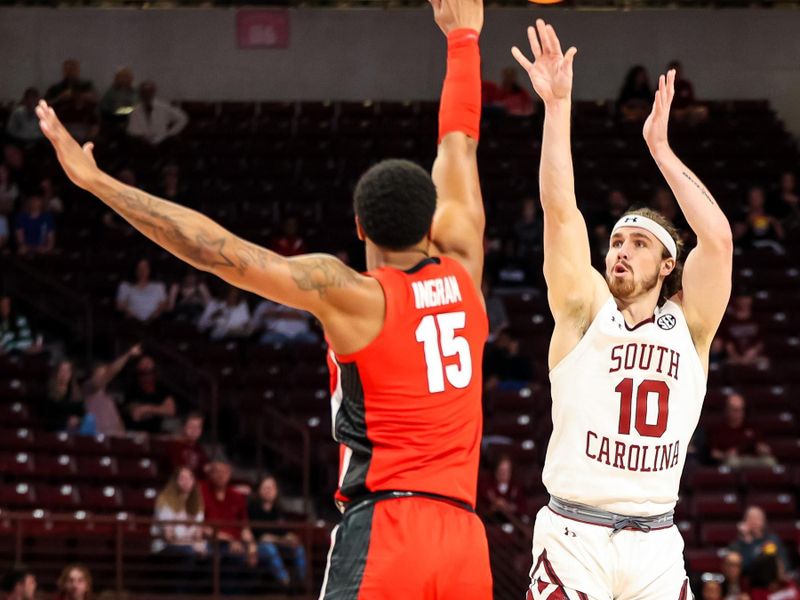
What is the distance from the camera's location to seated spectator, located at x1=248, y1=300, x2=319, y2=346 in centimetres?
1645

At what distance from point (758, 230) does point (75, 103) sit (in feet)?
30.8

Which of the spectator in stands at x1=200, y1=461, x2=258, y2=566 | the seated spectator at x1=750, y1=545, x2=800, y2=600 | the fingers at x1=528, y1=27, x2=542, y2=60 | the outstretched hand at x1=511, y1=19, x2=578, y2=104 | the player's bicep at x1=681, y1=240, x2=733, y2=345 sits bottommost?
the seated spectator at x1=750, y1=545, x2=800, y2=600

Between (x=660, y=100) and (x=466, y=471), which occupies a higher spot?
(x=660, y=100)

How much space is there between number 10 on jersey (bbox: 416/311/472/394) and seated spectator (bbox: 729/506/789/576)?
914 cm

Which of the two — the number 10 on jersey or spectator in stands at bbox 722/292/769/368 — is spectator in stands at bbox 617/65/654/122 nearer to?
spectator in stands at bbox 722/292/769/368

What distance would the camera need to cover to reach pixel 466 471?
443 centimetres

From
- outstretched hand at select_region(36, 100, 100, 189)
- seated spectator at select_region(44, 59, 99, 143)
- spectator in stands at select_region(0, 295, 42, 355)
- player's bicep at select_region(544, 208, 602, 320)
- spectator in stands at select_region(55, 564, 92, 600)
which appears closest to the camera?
outstretched hand at select_region(36, 100, 100, 189)

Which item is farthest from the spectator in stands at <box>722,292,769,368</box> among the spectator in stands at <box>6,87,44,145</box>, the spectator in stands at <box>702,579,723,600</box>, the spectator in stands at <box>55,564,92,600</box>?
the spectator in stands at <box>6,87,44,145</box>

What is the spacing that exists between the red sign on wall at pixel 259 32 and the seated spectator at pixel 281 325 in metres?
7.06

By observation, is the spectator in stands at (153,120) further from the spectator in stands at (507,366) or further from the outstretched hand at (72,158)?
the outstretched hand at (72,158)

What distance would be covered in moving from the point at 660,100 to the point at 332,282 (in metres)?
2.20

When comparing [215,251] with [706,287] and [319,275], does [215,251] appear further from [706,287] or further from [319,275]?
[706,287]

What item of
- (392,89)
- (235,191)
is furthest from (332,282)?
(392,89)

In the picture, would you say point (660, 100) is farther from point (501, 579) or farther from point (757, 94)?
point (757, 94)
